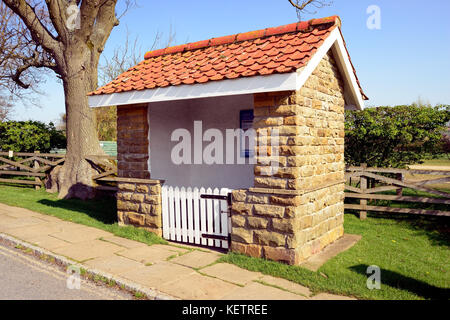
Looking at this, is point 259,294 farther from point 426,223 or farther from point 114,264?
point 426,223

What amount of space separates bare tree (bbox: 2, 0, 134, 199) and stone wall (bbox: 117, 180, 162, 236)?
396 cm

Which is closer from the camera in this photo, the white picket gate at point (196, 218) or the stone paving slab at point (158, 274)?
the stone paving slab at point (158, 274)

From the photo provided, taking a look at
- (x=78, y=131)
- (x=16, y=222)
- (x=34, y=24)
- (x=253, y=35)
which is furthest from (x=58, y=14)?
(x=253, y=35)

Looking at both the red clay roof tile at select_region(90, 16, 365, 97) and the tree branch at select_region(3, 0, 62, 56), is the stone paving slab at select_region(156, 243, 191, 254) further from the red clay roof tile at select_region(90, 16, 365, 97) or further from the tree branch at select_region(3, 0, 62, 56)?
the tree branch at select_region(3, 0, 62, 56)

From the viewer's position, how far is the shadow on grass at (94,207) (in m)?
8.51

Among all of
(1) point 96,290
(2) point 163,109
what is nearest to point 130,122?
(2) point 163,109

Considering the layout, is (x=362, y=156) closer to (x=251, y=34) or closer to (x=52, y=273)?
(x=251, y=34)

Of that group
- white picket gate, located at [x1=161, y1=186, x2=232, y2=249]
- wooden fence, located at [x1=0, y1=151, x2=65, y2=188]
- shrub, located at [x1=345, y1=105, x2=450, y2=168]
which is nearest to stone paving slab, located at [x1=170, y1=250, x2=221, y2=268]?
white picket gate, located at [x1=161, y1=186, x2=232, y2=249]

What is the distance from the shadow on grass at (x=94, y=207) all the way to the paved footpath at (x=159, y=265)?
0.87 m

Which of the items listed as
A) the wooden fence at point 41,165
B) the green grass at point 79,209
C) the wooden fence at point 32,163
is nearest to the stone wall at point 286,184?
the green grass at point 79,209

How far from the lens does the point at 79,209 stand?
9.40 metres

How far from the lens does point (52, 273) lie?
203 inches

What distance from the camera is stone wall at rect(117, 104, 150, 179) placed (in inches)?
273

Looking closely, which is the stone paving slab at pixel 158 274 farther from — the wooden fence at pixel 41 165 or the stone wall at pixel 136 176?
the wooden fence at pixel 41 165
